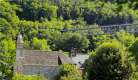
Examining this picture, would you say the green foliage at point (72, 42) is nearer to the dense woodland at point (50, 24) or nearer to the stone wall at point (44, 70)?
the dense woodland at point (50, 24)

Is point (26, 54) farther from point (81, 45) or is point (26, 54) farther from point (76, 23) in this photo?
point (76, 23)

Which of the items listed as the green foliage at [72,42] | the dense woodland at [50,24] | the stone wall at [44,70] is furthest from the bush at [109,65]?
the green foliage at [72,42]

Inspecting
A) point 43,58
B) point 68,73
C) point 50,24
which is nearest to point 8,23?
point 50,24

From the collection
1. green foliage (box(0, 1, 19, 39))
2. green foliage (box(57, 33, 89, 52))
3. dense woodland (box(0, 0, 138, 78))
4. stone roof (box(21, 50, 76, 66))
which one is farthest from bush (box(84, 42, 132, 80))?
green foliage (box(57, 33, 89, 52))

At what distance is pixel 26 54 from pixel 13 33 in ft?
108

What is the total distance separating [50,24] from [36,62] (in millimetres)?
50234

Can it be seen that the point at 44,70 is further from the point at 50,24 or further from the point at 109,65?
the point at 50,24

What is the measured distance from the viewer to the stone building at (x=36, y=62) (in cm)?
3825

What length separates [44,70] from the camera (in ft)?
129

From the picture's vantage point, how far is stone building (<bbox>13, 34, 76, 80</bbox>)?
38.2 meters

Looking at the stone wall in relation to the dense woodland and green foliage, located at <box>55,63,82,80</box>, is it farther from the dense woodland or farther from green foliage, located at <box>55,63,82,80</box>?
the dense woodland

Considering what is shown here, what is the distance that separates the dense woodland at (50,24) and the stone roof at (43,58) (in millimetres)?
4293

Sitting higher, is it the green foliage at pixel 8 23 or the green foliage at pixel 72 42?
the green foliage at pixel 8 23

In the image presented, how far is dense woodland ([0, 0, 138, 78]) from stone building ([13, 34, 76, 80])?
378cm
